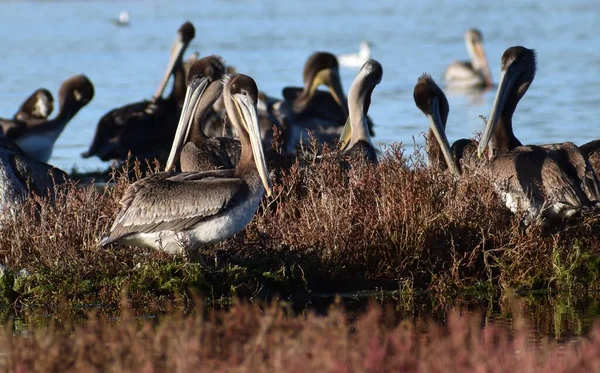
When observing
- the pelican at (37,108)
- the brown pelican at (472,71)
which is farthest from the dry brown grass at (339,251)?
the brown pelican at (472,71)

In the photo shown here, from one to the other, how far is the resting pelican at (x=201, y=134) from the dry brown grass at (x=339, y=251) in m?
1.36

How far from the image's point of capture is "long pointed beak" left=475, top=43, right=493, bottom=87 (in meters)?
27.2

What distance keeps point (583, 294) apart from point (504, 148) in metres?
1.95

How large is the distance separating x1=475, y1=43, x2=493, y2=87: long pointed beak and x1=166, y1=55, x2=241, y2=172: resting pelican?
55.5 ft

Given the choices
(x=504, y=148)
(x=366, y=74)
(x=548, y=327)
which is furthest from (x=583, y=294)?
(x=366, y=74)

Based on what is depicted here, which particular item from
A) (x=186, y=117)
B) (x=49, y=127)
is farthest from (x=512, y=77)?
(x=49, y=127)

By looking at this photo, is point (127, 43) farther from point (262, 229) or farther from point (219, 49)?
point (262, 229)

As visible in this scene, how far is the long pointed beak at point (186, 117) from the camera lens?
1002 cm

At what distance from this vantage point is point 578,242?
8164 millimetres

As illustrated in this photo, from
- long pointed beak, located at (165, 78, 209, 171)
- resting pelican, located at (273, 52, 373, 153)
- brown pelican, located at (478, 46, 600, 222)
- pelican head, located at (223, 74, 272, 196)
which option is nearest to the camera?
pelican head, located at (223, 74, 272, 196)

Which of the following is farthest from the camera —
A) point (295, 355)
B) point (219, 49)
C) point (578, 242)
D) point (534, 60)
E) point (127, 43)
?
point (127, 43)

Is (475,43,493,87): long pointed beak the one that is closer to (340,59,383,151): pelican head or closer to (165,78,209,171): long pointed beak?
(340,59,383,151): pelican head

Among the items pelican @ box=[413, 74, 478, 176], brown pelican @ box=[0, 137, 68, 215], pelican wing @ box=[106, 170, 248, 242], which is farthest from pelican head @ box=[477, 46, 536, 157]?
brown pelican @ box=[0, 137, 68, 215]

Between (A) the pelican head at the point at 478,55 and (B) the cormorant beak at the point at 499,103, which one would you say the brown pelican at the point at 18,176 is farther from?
(A) the pelican head at the point at 478,55
